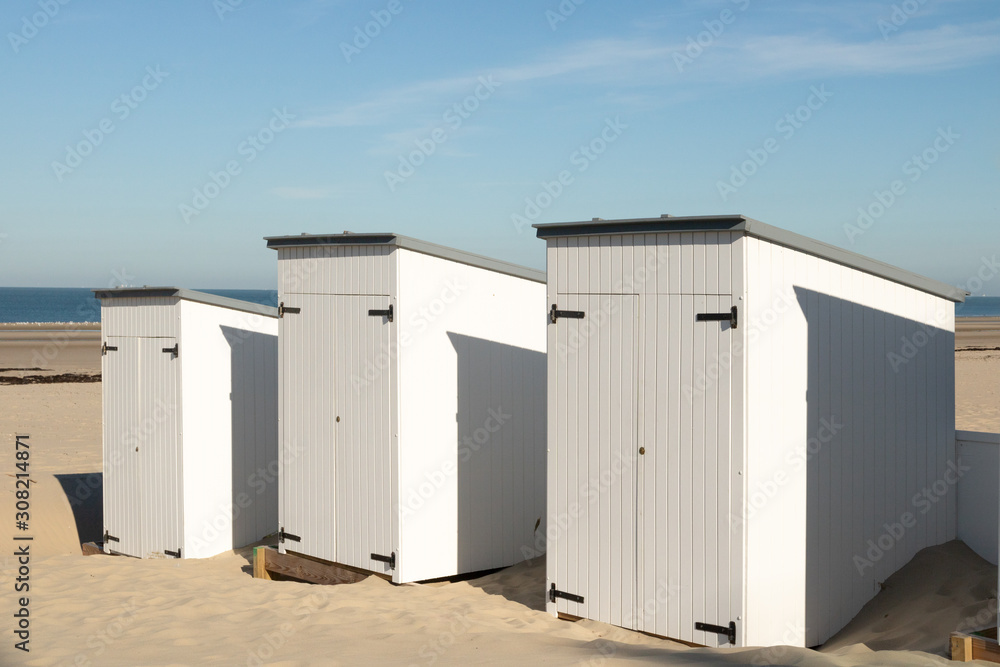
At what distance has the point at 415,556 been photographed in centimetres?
741

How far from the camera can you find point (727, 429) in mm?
5617

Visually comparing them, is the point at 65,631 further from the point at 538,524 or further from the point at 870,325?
the point at 870,325

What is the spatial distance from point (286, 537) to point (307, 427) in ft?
3.64

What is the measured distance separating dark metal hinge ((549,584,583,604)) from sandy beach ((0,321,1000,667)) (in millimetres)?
164

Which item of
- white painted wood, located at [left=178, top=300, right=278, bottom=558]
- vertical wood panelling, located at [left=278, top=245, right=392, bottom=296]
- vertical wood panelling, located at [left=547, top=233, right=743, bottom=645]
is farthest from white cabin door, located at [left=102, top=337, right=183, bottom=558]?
vertical wood panelling, located at [left=547, top=233, right=743, bottom=645]

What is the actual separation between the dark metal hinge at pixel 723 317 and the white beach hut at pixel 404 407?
267 centimetres

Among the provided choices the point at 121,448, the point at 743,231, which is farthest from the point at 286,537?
the point at 743,231

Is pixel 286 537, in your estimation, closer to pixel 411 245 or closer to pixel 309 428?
pixel 309 428

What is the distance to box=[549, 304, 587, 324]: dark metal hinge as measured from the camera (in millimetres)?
6390

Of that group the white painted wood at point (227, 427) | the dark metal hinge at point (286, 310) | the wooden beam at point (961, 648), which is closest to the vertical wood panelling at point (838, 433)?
the wooden beam at point (961, 648)

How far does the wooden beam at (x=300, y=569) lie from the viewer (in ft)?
25.1

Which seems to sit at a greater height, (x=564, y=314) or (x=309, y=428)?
(x=564, y=314)

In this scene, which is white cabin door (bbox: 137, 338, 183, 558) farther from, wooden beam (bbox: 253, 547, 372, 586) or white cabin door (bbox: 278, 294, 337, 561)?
white cabin door (bbox: 278, 294, 337, 561)

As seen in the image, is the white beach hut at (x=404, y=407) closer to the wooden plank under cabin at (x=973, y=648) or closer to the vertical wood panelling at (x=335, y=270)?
the vertical wood panelling at (x=335, y=270)
